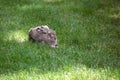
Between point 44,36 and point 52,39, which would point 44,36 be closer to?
point 44,36

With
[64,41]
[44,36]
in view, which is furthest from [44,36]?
[64,41]

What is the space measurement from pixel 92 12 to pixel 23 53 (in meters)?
6.44

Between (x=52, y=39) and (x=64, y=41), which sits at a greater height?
(x=52, y=39)

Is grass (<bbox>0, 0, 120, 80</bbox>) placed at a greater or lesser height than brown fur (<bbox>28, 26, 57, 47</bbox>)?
lesser

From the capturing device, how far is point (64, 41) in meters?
10.6

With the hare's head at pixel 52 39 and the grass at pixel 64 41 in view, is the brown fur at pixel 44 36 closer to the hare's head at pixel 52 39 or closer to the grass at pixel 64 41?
the hare's head at pixel 52 39

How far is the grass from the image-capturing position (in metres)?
7.56

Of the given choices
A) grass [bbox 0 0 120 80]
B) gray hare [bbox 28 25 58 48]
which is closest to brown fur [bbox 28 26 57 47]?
gray hare [bbox 28 25 58 48]

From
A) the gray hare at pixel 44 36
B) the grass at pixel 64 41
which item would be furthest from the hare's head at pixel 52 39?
the grass at pixel 64 41

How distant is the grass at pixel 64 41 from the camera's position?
24.8ft

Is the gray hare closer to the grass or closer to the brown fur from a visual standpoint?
the brown fur

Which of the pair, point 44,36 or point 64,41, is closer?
point 44,36

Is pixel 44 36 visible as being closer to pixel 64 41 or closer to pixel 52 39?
pixel 52 39

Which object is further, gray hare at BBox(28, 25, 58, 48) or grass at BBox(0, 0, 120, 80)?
gray hare at BBox(28, 25, 58, 48)
